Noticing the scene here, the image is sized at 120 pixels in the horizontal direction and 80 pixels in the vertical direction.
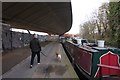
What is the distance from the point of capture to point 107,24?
46.7 metres

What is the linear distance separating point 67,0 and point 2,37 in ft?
24.5

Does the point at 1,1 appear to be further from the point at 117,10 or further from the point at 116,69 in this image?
the point at 117,10

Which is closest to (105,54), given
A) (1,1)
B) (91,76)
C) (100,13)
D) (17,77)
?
(91,76)

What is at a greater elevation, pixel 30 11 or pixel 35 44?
pixel 30 11

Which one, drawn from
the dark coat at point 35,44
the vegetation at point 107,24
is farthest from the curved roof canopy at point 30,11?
the dark coat at point 35,44

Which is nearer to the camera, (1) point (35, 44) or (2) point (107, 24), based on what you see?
(1) point (35, 44)

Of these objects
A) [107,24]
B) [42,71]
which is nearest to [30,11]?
[107,24]

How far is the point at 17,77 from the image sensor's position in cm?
1054

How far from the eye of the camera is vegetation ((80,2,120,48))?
3632 centimetres

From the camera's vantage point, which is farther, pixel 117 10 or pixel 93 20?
pixel 93 20

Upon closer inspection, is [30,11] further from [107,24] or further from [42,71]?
[42,71]

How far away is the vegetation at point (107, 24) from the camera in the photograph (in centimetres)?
3632

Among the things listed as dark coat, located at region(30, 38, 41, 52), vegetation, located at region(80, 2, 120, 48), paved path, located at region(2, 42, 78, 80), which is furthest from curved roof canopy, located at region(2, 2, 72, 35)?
paved path, located at region(2, 42, 78, 80)

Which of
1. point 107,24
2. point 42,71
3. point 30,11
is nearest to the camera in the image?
point 42,71
